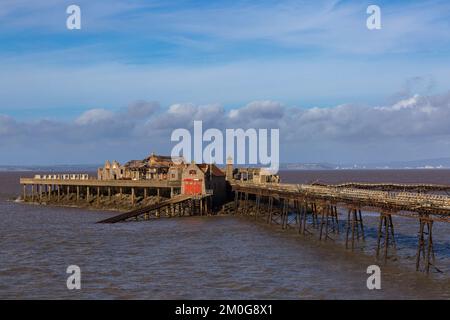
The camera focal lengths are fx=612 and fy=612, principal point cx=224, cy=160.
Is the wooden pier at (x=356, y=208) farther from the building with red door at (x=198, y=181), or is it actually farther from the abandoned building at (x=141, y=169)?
the abandoned building at (x=141, y=169)

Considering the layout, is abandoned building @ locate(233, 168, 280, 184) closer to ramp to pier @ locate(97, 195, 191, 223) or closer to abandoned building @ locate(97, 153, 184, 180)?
abandoned building @ locate(97, 153, 184, 180)

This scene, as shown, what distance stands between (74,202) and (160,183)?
63.6ft

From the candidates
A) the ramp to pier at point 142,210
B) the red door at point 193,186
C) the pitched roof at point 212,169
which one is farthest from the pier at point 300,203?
the pitched roof at point 212,169

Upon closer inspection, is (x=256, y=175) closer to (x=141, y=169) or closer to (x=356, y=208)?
(x=141, y=169)

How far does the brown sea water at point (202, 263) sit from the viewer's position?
34.0 meters

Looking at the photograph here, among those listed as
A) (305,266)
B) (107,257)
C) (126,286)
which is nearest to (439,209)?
(305,266)

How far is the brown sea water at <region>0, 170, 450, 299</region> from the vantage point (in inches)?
1340

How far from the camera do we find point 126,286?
35.4m

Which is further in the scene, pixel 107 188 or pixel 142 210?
pixel 107 188

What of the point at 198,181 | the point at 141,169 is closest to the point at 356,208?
the point at 198,181

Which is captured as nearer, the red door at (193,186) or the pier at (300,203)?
the pier at (300,203)

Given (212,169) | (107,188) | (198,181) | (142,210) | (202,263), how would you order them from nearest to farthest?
1. (202,263)
2. (142,210)
3. (198,181)
4. (212,169)
5. (107,188)

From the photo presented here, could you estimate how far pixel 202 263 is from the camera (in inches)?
1674
